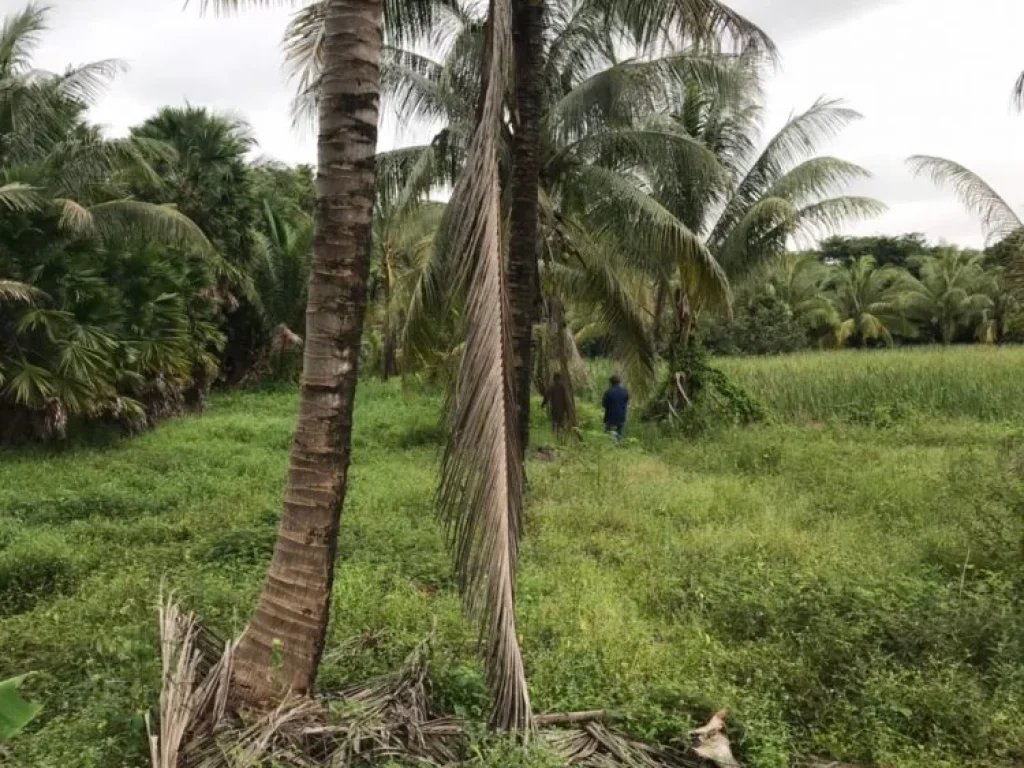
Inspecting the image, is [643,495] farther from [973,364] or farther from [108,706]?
[973,364]

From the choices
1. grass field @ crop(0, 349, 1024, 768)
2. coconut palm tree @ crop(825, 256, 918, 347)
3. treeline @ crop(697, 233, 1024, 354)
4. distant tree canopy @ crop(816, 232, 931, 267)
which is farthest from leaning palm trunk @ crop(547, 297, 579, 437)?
distant tree canopy @ crop(816, 232, 931, 267)

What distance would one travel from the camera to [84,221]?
9953mm

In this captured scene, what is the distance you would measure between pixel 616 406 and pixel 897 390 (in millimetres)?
5948

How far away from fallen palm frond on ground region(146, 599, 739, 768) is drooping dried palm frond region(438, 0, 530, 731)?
38cm

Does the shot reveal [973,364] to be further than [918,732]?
Yes

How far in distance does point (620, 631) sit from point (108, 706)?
2.65 meters

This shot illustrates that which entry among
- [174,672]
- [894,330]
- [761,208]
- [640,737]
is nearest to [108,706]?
[174,672]

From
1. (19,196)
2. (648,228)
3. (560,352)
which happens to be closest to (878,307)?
(560,352)

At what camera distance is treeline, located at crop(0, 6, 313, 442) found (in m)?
9.49

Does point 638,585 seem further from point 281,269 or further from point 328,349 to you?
point 281,269

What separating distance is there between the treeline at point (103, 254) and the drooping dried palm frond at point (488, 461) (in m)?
8.05

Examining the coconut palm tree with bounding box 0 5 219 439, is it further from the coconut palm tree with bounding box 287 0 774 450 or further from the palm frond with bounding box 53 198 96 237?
the coconut palm tree with bounding box 287 0 774 450

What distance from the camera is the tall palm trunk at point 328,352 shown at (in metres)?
3.07

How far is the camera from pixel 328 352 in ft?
10.1
